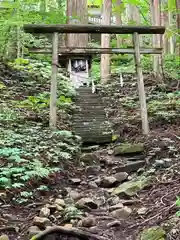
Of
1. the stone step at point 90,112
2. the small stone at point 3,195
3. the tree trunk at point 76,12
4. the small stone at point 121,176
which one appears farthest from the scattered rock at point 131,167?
the tree trunk at point 76,12

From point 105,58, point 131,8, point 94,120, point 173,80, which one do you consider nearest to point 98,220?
point 94,120

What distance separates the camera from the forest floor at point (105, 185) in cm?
441

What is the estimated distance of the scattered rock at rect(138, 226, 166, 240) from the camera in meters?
3.81

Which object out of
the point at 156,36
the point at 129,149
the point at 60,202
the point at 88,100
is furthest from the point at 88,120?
the point at 60,202

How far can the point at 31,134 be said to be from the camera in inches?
320

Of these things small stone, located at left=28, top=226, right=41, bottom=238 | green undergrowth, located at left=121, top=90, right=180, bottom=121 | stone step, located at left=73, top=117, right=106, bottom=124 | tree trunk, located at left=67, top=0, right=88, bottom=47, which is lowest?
small stone, located at left=28, top=226, right=41, bottom=238

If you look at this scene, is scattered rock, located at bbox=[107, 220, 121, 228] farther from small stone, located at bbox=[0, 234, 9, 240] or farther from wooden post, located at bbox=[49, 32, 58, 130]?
wooden post, located at bbox=[49, 32, 58, 130]

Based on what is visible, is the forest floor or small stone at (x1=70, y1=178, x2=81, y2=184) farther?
small stone at (x1=70, y1=178, x2=81, y2=184)

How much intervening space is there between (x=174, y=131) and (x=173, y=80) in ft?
20.8

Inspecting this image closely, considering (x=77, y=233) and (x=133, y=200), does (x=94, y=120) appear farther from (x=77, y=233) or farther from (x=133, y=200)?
(x=77, y=233)

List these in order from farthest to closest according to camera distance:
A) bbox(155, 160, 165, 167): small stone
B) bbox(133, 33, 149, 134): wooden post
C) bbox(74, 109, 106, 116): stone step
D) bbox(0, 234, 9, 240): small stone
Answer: bbox(74, 109, 106, 116): stone step, bbox(133, 33, 149, 134): wooden post, bbox(155, 160, 165, 167): small stone, bbox(0, 234, 9, 240): small stone

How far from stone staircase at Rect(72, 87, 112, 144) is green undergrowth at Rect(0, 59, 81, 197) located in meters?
0.36

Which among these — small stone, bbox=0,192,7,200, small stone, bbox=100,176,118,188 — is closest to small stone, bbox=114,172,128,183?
small stone, bbox=100,176,118,188

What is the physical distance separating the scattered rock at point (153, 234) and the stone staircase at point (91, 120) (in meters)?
6.11
